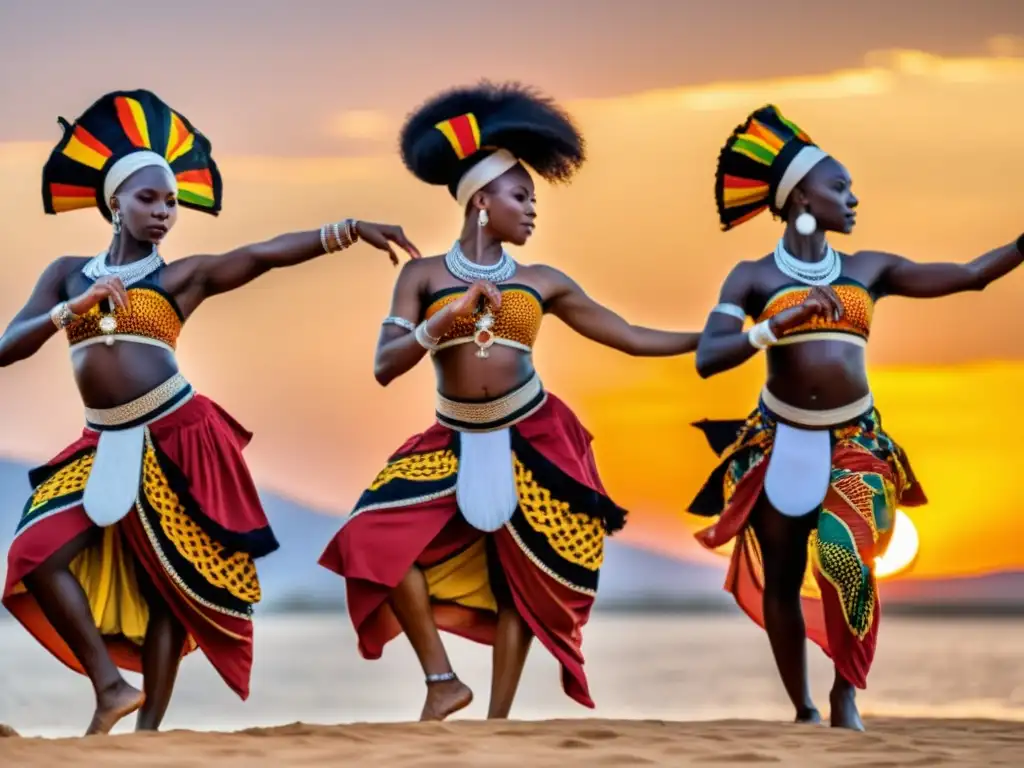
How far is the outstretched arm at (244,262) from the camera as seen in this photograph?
20.6 ft

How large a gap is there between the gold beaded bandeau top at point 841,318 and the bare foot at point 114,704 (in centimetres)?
238

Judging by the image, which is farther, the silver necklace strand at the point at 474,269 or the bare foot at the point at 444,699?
the silver necklace strand at the point at 474,269

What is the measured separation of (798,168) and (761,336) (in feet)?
2.40

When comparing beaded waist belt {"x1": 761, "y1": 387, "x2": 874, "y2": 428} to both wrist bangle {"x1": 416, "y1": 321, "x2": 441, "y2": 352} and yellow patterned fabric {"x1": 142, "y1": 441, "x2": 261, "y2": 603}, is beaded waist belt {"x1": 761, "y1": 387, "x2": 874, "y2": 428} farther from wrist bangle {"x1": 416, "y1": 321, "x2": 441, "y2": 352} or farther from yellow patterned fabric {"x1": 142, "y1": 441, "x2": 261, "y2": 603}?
yellow patterned fabric {"x1": 142, "y1": 441, "x2": 261, "y2": 603}

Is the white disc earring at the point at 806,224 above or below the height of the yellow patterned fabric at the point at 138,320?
above

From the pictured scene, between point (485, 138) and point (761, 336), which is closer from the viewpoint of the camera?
point (761, 336)

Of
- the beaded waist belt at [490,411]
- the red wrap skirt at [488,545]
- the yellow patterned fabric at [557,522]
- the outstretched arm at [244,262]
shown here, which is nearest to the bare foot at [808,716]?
the red wrap skirt at [488,545]

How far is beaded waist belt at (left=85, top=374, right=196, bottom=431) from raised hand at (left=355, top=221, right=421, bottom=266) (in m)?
0.81

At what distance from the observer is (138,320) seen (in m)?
6.28

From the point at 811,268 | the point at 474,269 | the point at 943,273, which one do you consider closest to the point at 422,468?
the point at 474,269

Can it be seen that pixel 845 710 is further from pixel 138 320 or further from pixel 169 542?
pixel 138 320

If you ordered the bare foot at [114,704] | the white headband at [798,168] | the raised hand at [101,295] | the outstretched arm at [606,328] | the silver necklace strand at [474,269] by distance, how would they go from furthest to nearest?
the white headband at [798,168] → the outstretched arm at [606,328] → the silver necklace strand at [474,269] → the raised hand at [101,295] → the bare foot at [114,704]

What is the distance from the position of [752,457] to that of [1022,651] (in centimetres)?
502

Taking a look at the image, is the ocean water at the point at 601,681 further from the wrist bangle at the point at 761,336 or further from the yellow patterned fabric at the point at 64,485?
the wrist bangle at the point at 761,336
